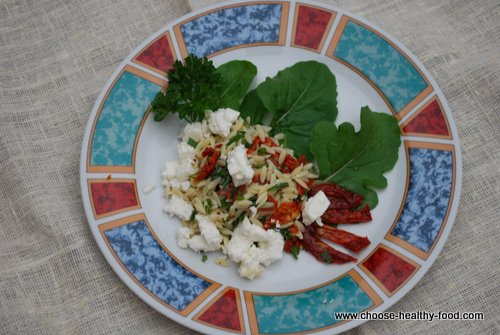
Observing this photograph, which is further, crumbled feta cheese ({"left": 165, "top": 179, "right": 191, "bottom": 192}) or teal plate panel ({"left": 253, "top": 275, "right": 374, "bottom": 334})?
crumbled feta cheese ({"left": 165, "top": 179, "right": 191, "bottom": 192})

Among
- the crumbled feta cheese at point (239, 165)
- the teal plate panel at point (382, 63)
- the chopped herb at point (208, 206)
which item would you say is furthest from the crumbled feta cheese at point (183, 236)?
the teal plate panel at point (382, 63)

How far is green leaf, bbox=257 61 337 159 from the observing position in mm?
3006

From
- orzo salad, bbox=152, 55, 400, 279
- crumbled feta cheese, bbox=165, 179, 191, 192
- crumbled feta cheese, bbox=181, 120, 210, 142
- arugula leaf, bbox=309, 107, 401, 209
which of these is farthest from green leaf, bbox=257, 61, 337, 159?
crumbled feta cheese, bbox=165, 179, 191, 192

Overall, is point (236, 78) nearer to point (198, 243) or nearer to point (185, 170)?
point (185, 170)

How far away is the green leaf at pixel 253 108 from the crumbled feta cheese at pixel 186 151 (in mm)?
353

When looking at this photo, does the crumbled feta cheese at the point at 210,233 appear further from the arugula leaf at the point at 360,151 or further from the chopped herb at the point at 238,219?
the arugula leaf at the point at 360,151

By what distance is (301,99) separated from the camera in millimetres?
3031

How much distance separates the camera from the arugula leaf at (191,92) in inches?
116

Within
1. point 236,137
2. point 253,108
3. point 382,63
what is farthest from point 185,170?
point 382,63

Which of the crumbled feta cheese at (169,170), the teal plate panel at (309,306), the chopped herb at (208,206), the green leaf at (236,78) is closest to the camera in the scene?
the teal plate panel at (309,306)

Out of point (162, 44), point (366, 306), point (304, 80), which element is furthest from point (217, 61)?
point (366, 306)

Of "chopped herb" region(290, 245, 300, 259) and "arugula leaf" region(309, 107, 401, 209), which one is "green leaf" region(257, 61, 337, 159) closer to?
"arugula leaf" region(309, 107, 401, 209)

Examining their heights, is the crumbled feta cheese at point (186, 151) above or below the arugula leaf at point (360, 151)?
below

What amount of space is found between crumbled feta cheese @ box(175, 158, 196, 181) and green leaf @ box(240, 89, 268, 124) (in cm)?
42
